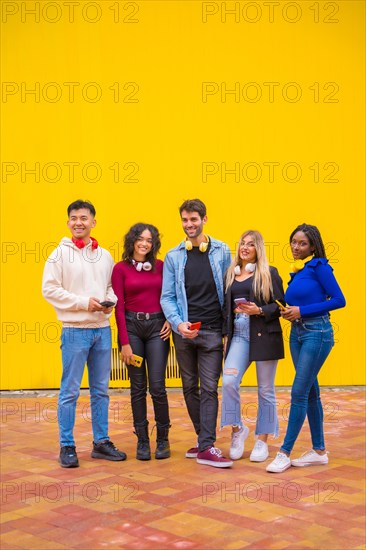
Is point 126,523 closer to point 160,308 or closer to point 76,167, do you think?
point 160,308

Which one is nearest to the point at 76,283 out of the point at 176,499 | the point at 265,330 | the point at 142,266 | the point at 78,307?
the point at 78,307

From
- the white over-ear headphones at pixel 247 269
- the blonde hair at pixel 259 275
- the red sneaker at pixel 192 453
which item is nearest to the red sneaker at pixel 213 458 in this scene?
the red sneaker at pixel 192 453

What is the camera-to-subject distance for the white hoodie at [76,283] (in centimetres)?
592

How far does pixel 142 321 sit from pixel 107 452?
963mm

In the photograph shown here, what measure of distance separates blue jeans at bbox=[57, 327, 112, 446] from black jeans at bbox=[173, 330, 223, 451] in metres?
0.55

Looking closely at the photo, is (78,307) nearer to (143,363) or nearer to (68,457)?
(143,363)

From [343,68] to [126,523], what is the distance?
5827 millimetres

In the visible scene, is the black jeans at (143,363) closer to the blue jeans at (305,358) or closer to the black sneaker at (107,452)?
the black sneaker at (107,452)

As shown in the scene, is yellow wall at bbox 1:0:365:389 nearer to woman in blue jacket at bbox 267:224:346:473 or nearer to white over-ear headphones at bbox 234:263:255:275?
white over-ear headphones at bbox 234:263:255:275

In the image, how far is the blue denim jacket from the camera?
238 inches

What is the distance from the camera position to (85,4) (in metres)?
8.84

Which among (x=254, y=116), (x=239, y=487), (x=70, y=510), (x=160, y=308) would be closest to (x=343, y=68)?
(x=254, y=116)

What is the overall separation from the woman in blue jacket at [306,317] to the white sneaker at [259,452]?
0.22 meters

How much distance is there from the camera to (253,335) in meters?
5.98
